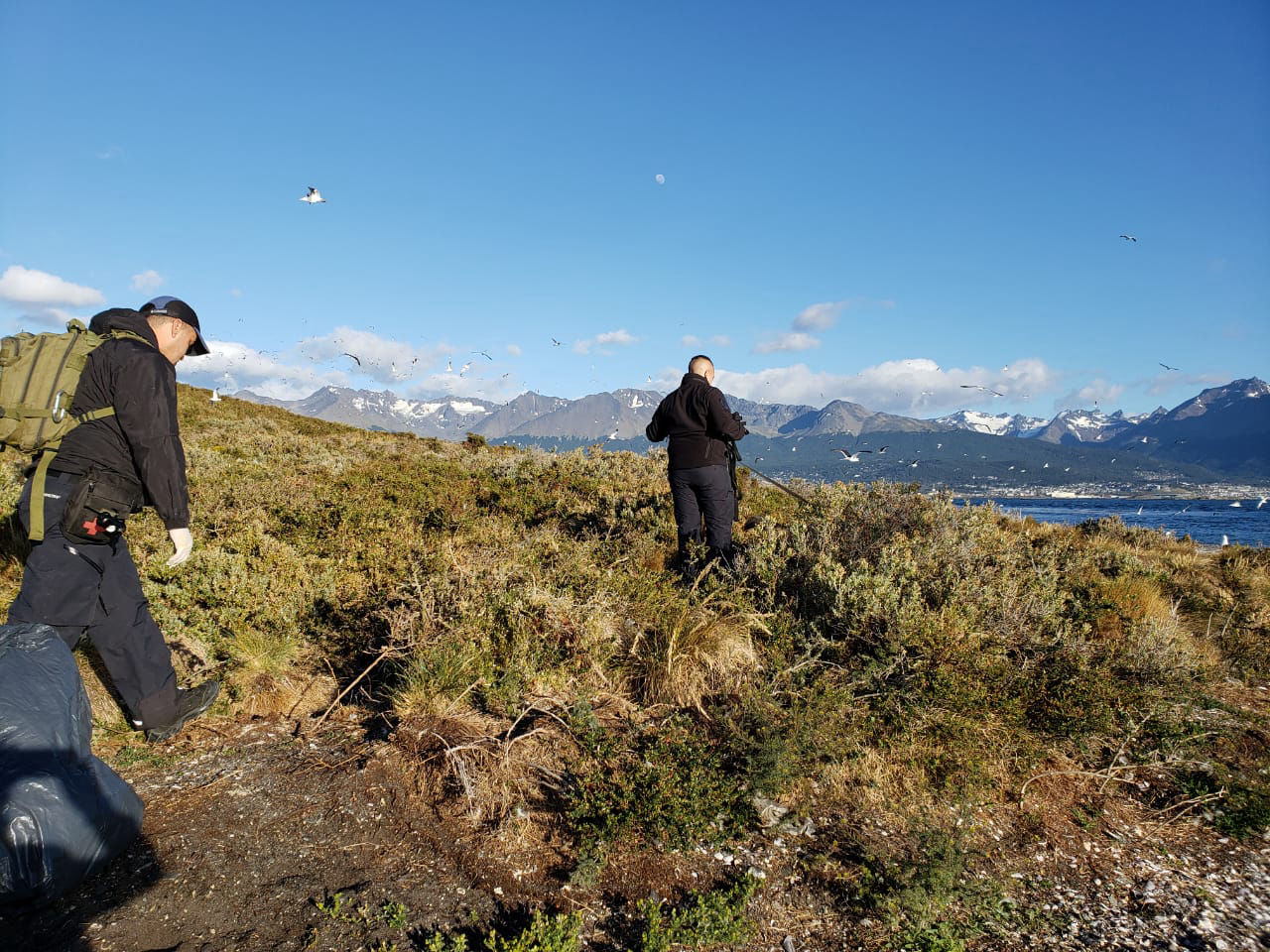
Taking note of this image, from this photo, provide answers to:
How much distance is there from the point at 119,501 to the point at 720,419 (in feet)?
15.6

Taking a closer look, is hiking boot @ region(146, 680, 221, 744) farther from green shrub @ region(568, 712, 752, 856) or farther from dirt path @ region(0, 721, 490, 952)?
green shrub @ region(568, 712, 752, 856)

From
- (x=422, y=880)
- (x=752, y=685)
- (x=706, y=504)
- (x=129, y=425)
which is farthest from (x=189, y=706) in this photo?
(x=706, y=504)

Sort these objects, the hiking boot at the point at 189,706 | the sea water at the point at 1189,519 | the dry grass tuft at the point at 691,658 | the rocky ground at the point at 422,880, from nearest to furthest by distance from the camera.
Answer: the rocky ground at the point at 422,880 → the hiking boot at the point at 189,706 → the dry grass tuft at the point at 691,658 → the sea water at the point at 1189,519

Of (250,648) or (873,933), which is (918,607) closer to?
(873,933)

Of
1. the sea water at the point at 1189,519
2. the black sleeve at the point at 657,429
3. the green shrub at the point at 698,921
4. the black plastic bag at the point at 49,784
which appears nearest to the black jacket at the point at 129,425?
the black plastic bag at the point at 49,784

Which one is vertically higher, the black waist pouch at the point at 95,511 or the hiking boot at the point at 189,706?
the black waist pouch at the point at 95,511

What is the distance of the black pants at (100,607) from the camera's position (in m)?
3.45

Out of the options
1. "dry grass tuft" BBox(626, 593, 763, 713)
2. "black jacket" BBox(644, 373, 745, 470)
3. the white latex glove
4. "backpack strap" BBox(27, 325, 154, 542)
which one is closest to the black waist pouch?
"backpack strap" BBox(27, 325, 154, 542)

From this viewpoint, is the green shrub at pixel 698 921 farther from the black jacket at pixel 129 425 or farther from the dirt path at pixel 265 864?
the black jacket at pixel 129 425

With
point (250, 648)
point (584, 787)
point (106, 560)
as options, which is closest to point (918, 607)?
point (584, 787)

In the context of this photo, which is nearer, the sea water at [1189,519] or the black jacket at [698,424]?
the black jacket at [698,424]

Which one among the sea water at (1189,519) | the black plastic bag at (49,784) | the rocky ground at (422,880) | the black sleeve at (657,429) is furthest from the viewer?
the sea water at (1189,519)

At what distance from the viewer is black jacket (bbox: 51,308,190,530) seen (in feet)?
11.6

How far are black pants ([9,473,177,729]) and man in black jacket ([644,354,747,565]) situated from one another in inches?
172
